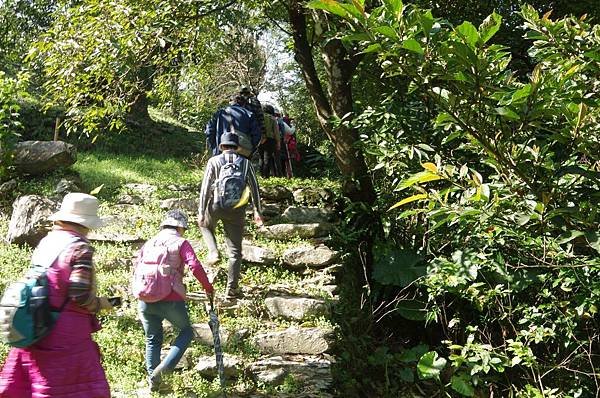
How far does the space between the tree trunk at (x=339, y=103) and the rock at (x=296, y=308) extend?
82.0 inches

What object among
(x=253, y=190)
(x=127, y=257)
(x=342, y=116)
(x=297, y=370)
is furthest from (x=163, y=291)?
(x=342, y=116)

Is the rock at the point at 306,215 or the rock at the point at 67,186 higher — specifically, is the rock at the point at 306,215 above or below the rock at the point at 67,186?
below

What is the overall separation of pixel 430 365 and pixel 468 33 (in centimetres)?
421

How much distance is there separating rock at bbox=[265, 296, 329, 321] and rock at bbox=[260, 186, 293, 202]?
354cm

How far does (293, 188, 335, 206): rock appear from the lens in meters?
9.51

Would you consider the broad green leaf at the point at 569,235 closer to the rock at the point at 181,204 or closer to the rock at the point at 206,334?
the rock at the point at 206,334

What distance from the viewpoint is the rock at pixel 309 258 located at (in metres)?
7.20

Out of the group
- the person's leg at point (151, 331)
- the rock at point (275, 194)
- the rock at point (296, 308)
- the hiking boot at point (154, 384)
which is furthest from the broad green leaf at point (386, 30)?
the rock at point (275, 194)

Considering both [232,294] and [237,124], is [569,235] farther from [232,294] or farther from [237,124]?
[237,124]

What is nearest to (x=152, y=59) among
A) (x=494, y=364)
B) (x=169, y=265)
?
(x=169, y=265)

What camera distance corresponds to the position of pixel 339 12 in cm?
212

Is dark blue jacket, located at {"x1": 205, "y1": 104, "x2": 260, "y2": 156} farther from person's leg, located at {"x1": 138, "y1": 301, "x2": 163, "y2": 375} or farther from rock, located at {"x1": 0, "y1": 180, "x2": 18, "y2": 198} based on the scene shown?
person's leg, located at {"x1": 138, "y1": 301, "x2": 163, "y2": 375}

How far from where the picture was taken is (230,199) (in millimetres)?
6070

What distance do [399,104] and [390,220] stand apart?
150cm
